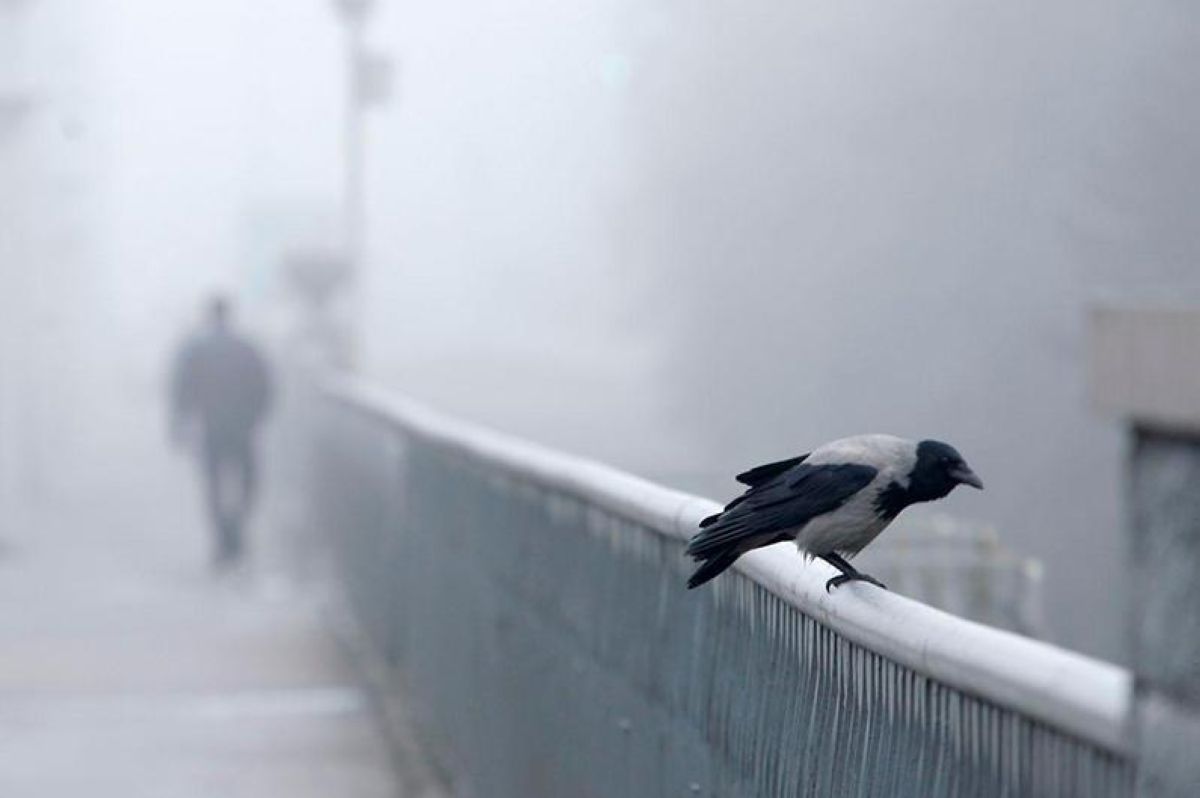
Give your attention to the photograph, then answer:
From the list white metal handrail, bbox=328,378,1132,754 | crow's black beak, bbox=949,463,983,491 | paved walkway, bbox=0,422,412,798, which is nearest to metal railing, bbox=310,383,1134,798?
white metal handrail, bbox=328,378,1132,754

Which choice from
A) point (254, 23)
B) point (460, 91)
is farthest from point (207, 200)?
point (254, 23)

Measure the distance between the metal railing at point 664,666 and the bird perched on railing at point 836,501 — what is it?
8 cm

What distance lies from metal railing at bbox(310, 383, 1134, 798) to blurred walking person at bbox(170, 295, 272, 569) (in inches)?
280

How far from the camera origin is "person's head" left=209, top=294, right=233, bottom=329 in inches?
714

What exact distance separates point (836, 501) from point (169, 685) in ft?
25.6

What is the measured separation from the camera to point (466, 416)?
40.6 m

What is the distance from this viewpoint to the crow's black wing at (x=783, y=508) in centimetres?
413

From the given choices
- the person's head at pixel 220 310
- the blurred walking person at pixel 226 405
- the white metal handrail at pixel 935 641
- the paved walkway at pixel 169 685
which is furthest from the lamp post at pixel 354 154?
the white metal handrail at pixel 935 641

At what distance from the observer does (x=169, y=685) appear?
454 inches

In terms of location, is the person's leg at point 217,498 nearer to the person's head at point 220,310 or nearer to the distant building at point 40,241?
the person's head at point 220,310

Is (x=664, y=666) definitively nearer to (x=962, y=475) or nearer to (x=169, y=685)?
(x=962, y=475)

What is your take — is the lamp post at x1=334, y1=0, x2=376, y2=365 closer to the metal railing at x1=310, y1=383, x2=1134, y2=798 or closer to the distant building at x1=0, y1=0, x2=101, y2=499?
the distant building at x1=0, y1=0, x2=101, y2=499

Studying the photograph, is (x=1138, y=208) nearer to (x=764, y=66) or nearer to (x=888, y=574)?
(x=764, y=66)

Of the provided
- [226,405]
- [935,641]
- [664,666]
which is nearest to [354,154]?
[226,405]
